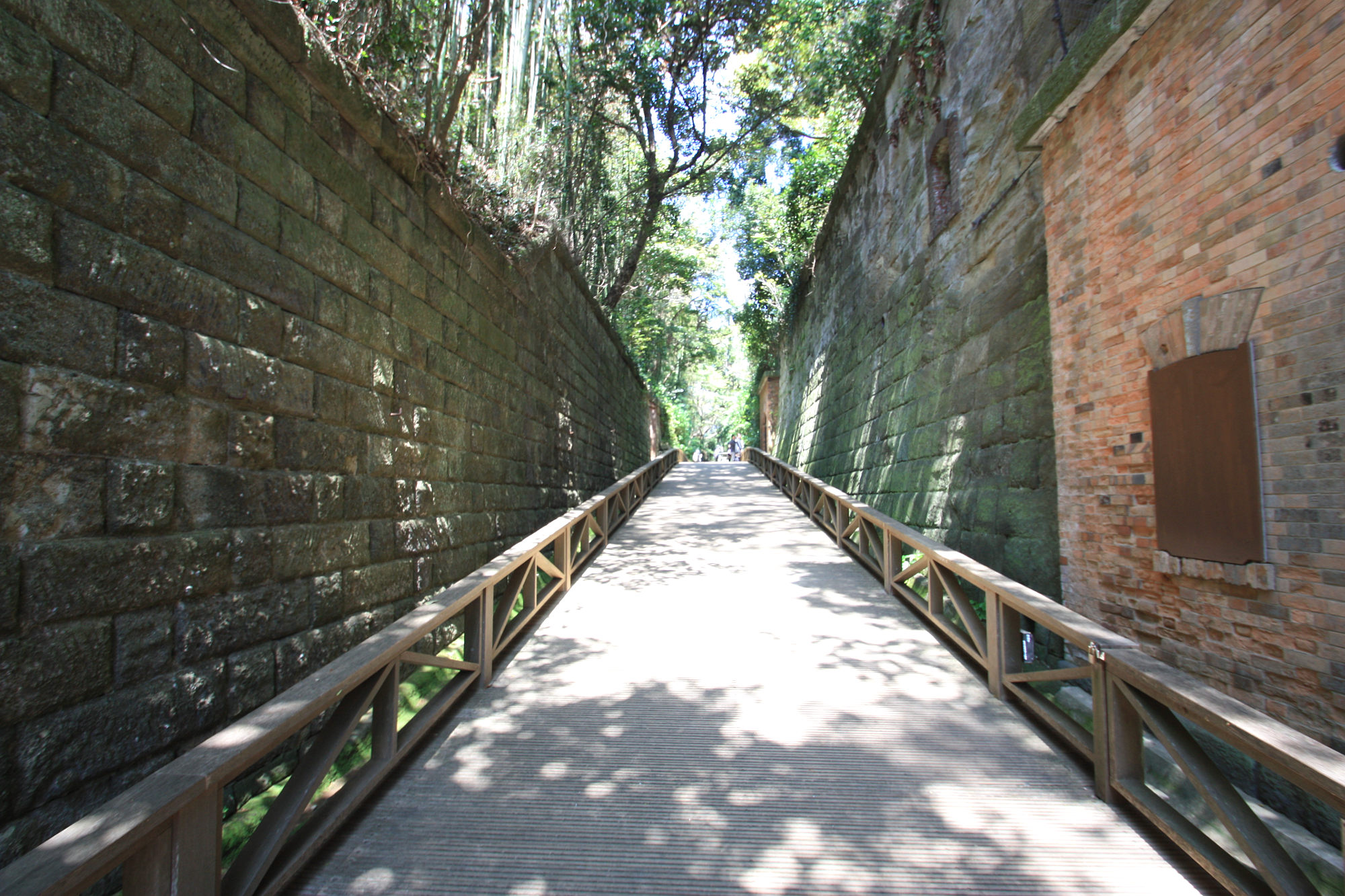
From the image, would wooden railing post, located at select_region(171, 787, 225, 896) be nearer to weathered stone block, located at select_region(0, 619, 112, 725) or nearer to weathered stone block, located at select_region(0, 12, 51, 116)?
weathered stone block, located at select_region(0, 619, 112, 725)

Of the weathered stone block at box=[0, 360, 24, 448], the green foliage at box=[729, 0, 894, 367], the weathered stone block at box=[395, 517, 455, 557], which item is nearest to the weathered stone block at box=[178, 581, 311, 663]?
the weathered stone block at box=[0, 360, 24, 448]

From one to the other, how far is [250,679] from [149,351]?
137cm

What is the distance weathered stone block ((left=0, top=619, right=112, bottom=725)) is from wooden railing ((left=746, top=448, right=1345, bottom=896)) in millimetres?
3390

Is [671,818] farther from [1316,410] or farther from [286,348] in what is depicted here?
[1316,410]

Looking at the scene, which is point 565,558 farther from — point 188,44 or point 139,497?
point 188,44

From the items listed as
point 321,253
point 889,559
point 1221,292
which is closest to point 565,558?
point 889,559

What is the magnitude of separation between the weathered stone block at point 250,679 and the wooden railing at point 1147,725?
3.38 metres

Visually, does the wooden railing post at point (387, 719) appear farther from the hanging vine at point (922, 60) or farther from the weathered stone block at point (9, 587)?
the hanging vine at point (922, 60)

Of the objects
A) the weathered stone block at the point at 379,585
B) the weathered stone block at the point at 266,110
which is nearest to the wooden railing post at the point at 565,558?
the weathered stone block at the point at 379,585

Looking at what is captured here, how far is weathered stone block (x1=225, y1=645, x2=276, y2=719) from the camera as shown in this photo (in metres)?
2.53

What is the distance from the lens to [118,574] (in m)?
2.09

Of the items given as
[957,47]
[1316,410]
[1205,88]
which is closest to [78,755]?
[1316,410]

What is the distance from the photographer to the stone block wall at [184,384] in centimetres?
187

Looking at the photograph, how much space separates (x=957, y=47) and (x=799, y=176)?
778cm
